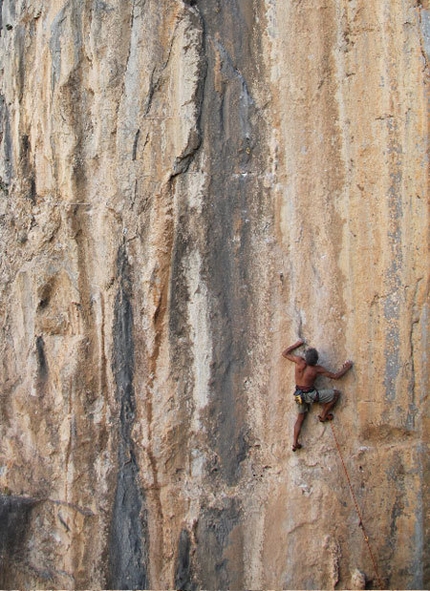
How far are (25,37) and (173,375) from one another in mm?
3944

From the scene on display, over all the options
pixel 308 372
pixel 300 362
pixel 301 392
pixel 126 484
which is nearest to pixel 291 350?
pixel 300 362

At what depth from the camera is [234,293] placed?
550cm

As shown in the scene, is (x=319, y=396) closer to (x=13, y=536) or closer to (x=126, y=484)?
(x=126, y=484)

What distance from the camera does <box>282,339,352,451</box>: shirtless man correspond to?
5277 millimetres

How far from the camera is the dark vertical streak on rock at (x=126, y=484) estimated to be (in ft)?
18.2

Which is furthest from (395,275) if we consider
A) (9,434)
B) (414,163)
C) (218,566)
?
(9,434)

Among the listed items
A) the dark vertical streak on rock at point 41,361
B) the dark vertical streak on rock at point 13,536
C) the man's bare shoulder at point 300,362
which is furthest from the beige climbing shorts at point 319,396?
the dark vertical streak on rock at point 13,536

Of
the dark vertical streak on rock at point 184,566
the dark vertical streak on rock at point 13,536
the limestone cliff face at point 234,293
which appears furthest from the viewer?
the dark vertical streak on rock at point 13,536

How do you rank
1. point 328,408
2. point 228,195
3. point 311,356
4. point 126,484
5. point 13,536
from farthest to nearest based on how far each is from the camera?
point 13,536, point 126,484, point 228,195, point 328,408, point 311,356

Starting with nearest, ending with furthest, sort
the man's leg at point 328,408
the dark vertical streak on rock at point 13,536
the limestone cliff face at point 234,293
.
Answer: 1. the limestone cliff face at point 234,293
2. the man's leg at point 328,408
3. the dark vertical streak on rock at point 13,536

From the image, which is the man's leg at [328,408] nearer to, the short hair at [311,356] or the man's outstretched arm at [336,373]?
the man's outstretched arm at [336,373]

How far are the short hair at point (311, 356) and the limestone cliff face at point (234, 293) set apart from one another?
0.69 feet

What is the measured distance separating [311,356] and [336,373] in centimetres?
33

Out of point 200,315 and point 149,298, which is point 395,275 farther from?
point 149,298
